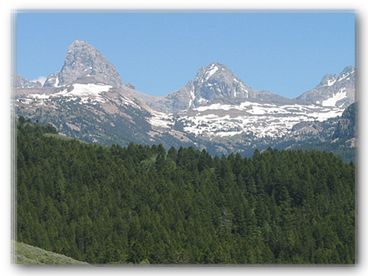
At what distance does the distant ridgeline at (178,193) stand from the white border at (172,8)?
67.8 ft

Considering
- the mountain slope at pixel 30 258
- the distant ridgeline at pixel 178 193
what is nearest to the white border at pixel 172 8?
the mountain slope at pixel 30 258

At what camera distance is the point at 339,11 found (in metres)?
14.4

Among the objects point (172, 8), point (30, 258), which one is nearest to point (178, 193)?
point (30, 258)

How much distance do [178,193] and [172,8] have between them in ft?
148

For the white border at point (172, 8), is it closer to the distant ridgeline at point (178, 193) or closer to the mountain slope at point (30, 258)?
the mountain slope at point (30, 258)

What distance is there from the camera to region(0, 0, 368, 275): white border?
1384 centimetres

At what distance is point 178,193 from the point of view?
193 feet

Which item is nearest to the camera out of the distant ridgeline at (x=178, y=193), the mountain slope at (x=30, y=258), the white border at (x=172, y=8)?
the white border at (x=172, y=8)

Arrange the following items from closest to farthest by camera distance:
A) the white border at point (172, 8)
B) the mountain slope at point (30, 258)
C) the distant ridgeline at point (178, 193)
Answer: the white border at point (172, 8) → the mountain slope at point (30, 258) → the distant ridgeline at point (178, 193)

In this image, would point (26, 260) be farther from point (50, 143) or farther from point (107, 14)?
point (50, 143)

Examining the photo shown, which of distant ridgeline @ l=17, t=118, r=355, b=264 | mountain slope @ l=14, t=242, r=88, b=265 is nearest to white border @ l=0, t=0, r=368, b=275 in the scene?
mountain slope @ l=14, t=242, r=88, b=265

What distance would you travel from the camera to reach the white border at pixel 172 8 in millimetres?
13836

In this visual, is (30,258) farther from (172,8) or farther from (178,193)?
(178,193)

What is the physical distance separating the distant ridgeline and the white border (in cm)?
2066
